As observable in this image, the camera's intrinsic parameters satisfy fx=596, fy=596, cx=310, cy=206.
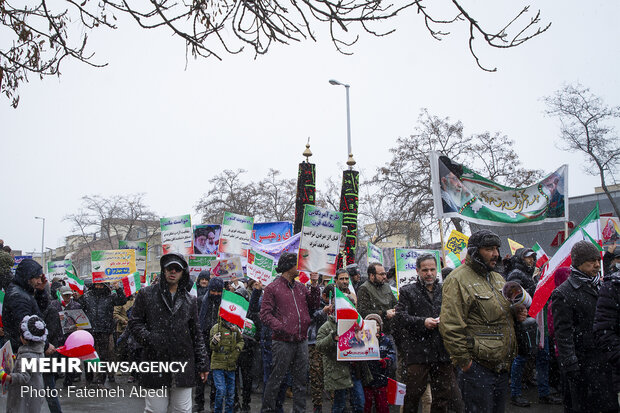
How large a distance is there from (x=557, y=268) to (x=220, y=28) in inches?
164

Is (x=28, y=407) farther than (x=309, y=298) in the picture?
No

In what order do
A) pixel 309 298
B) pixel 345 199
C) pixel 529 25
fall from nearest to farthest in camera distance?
pixel 529 25, pixel 309 298, pixel 345 199

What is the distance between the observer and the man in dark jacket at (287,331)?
680 centimetres

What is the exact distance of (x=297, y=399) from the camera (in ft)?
22.1

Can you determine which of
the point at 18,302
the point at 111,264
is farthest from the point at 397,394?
the point at 111,264

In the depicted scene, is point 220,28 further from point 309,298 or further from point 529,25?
point 309,298

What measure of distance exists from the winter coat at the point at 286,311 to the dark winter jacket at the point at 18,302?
2.47m

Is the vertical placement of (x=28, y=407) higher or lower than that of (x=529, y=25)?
lower

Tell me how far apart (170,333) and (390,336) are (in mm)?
3252

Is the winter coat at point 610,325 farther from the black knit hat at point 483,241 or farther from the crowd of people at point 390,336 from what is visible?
the black knit hat at point 483,241

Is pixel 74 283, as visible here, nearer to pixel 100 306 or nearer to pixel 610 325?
pixel 100 306

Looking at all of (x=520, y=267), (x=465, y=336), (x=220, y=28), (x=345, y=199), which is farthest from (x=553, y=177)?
(x=220, y=28)

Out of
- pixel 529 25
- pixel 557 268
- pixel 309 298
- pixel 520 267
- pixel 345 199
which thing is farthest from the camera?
pixel 345 199

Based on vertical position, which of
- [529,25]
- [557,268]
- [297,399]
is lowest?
[297,399]
